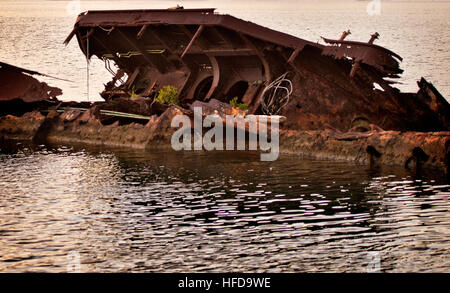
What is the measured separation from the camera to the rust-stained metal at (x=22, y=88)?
110 feet

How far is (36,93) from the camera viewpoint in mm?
33594

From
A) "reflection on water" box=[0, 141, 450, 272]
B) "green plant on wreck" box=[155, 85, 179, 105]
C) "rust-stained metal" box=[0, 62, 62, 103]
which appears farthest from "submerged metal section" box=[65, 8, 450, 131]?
"rust-stained metal" box=[0, 62, 62, 103]

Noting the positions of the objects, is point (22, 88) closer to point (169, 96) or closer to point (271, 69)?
point (169, 96)

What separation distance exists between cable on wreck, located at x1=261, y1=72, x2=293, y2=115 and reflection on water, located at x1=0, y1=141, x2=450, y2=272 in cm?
293

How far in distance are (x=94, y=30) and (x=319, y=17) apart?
52087 millimetres

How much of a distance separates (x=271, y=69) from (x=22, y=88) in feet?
33.7

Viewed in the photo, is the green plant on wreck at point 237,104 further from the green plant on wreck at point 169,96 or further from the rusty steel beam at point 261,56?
the green plant on wreck at point 169,96

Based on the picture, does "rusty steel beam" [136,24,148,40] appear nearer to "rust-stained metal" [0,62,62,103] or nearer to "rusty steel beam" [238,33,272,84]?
"rusty steel beam" [238,33,272,84]

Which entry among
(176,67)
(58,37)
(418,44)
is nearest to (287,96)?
(176,67)

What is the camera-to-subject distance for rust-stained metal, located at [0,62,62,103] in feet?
110

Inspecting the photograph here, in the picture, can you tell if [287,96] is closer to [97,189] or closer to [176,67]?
Result: [176,67]

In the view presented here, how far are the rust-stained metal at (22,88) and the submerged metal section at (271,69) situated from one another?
333cm

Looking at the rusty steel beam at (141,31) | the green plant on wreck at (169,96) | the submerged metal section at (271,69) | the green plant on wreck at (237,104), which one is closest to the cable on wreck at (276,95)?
the submerged metal section at (271,69)
